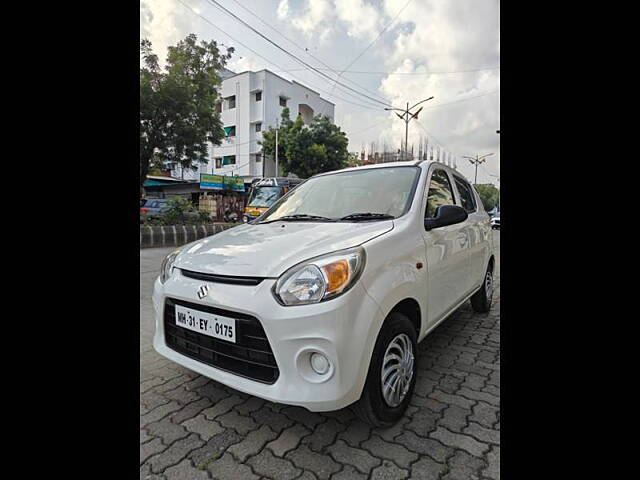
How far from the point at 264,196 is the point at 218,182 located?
27.5 feet

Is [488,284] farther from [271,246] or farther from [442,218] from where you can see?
[271,246]

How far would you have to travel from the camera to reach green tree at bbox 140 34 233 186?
35.9ft

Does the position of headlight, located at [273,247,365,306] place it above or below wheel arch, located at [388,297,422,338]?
above

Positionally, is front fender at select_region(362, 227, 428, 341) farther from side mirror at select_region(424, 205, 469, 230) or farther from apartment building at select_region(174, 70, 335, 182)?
apartment building at select_region(174, 70, 335, 182)

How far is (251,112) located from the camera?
96.5 feet

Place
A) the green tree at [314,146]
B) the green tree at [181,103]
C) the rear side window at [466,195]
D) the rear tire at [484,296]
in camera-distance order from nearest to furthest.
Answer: the rear side window at [466,195] → the rear tire at [484,296] → the green tree at [181,103] → the green tree at [314,146]

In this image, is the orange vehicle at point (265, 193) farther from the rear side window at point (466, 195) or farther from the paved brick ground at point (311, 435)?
the paved brick ground at point (311, 435)

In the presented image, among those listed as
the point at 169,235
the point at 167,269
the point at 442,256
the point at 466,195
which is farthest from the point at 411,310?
the point at 169,235

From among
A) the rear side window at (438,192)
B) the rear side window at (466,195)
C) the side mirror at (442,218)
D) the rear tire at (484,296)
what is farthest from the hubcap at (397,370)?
the rear tire at (484,296)

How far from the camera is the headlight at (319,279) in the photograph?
159 cm

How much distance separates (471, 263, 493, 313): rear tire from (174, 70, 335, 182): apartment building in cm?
2500

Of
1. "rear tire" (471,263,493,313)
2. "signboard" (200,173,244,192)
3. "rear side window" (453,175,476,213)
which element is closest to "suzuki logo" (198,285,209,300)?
"rear side window" (453,175,476,213)

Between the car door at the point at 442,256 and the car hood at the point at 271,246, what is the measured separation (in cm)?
43
